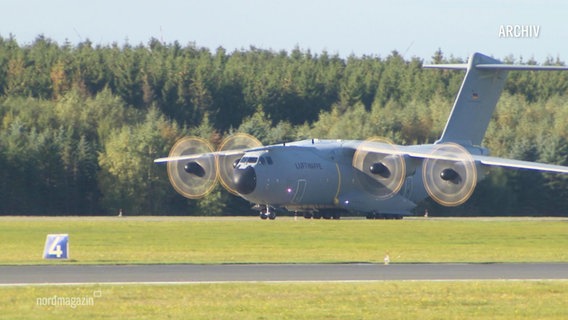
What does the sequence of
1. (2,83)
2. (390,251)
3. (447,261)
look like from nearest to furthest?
(447,261), (390,251), (2,83)

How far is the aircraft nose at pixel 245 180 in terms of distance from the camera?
51.4 metres

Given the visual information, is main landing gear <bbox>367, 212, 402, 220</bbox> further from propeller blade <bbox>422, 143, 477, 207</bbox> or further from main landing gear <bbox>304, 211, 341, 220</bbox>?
propeller blade <bbox>422, 143, 477, 207</bbox>

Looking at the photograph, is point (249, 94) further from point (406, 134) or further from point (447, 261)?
point (447, 261)

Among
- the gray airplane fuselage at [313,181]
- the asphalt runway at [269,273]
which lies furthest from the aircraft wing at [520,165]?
the asphalt runway at [269,273]

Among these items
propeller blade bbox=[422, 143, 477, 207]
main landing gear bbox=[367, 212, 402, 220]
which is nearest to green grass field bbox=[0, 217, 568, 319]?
propeller blade bbox=[422, 143, 477, 207]

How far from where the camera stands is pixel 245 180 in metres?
51.4

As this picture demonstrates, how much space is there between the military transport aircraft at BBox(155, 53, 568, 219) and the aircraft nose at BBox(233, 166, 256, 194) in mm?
42

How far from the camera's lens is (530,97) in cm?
9725

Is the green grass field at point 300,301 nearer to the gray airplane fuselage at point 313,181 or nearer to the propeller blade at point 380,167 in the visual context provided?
the gray airplane fuselage at point 313,181

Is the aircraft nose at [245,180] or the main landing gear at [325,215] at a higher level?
the aircraft nose at [245,180]

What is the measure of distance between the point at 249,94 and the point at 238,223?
4299cm

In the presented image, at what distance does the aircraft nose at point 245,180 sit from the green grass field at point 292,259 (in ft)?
7.60

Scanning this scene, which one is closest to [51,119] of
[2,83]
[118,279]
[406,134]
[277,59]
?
[2,83]

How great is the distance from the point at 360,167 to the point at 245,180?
22.2ft
